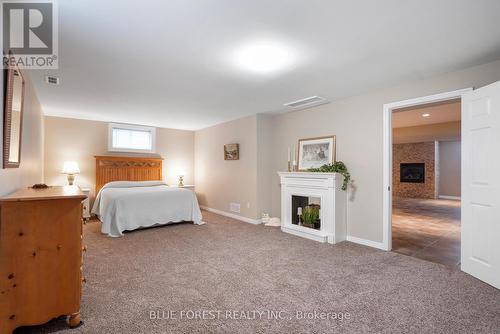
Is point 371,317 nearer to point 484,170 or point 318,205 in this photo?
point 484,170

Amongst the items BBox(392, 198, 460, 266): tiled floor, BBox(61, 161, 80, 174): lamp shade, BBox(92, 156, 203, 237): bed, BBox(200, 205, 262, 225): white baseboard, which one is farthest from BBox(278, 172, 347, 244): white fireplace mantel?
BBox(61, 161, 80, 174): lamp shade

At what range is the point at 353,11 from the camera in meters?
1.82

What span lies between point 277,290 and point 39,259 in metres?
1.93

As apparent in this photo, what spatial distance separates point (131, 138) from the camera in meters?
6.44

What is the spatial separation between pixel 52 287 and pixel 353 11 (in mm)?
3006

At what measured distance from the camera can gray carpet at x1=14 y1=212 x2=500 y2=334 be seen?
5.98 ft

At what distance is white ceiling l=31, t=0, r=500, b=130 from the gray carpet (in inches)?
90.8

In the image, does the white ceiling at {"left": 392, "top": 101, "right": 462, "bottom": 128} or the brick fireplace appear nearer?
the white ceiling at {"left": 392, "top": 101, "right": 462, "bottom": 128}

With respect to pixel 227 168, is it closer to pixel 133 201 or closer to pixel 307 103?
pixel 133 201

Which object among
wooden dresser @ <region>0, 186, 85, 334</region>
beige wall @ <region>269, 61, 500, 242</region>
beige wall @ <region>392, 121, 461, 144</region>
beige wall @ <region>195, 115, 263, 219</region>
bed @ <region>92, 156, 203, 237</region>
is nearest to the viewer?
wooden dresser @ <region>0, 186, 85, 334</region>

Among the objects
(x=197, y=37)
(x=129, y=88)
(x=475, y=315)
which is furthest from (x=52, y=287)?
(x=475, y=315)

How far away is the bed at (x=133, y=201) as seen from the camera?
14.3 ft

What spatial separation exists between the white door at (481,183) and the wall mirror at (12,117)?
4.28 metres

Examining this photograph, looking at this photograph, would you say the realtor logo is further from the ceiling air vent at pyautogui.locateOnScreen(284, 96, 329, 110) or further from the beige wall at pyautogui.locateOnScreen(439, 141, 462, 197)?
the beige wall at pyautogui.locateOnScreen(439, 141, 462, 197)
